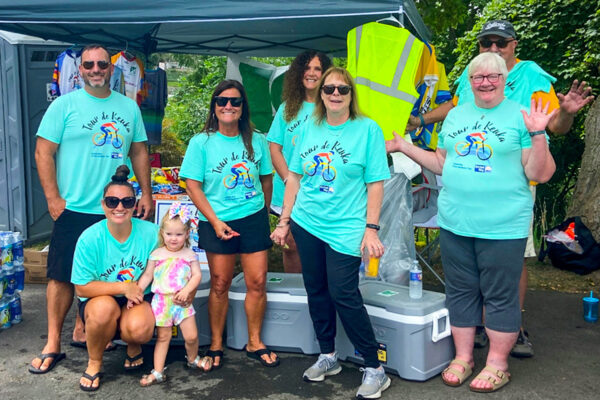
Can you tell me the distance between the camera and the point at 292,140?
4.08 meters

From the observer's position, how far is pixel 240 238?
3.66 meters

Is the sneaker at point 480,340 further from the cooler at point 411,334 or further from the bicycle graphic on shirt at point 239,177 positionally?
the bicycle graphic on shirt at point 239,177

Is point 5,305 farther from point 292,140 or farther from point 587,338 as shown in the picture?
point 587,338

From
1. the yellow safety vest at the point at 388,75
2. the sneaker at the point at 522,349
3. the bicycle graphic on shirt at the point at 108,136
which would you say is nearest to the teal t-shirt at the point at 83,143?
the bicycle graphic on shirt at the point at 108,136

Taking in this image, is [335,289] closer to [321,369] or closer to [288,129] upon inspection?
[321,369]

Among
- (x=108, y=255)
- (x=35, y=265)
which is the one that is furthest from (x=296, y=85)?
(x=35, y=265)

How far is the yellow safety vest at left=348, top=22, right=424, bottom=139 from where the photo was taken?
13.0ft

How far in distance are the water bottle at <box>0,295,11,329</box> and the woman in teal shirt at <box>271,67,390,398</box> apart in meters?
2.25

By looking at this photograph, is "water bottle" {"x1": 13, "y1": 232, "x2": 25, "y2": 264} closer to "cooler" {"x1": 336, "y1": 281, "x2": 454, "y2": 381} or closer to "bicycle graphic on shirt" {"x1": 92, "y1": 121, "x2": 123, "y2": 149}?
"bicycle graphic on shirt" {"x1": 92, "y1": 121, "x2": 123, "y2": 149}

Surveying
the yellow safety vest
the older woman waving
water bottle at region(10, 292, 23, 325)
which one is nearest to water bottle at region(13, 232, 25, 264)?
water bottle at region(10, 292, 23, 325)

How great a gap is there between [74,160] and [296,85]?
4.75 feet

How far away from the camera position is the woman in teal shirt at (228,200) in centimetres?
359

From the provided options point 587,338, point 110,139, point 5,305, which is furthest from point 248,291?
point 587,338

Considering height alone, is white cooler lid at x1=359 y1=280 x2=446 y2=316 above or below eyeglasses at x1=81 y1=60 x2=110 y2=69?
below
